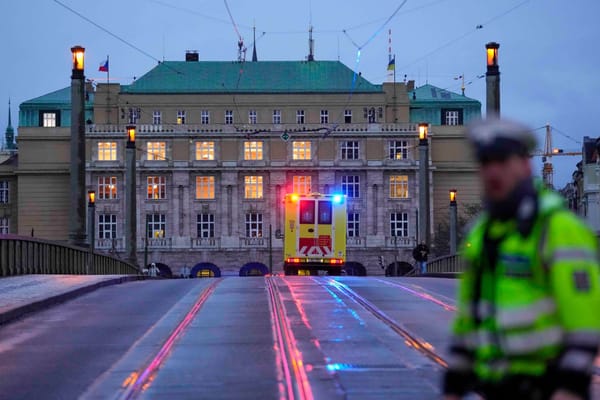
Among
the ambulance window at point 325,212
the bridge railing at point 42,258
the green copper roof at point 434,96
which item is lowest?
the bridge railing at point 42,258

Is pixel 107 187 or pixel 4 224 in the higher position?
pixel 107 187

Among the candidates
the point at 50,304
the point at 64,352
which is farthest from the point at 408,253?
the point at 64,352

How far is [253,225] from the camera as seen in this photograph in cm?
10475

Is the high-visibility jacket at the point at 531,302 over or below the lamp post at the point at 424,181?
below

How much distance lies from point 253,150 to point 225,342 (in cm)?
8910

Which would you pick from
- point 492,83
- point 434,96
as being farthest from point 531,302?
point 434,96

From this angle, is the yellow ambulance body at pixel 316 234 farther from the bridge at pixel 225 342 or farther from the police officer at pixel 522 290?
the police officer at pixel 522 290

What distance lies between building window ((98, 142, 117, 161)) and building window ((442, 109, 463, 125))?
3162 cm

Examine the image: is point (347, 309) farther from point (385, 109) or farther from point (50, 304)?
point (385, 109)

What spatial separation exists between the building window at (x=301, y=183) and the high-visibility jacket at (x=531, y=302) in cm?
9865

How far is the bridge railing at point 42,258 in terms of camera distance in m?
27.6

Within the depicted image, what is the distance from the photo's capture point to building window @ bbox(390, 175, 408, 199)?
346ft

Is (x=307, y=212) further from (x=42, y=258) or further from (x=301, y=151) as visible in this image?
(x=301, y=151)

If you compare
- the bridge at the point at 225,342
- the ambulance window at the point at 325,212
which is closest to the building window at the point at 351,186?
the ambulance window at the point at 325,212
